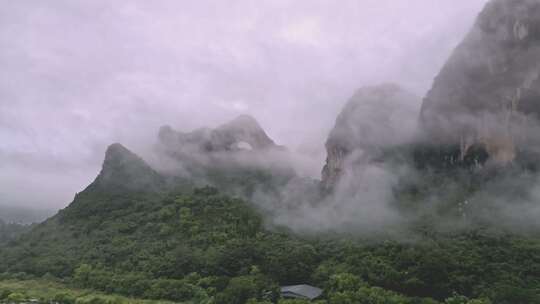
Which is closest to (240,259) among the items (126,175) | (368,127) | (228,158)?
(126,175)

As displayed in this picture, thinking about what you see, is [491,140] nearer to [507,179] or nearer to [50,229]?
[507,179]

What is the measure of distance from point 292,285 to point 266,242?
8814mm

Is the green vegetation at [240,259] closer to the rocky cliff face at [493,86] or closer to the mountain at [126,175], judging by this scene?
the mountain at [126,175]

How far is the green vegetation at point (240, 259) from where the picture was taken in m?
28.1

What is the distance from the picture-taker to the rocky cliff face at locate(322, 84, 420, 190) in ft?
208

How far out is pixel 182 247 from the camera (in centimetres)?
4119

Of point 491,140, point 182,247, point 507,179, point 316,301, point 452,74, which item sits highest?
point 452,74

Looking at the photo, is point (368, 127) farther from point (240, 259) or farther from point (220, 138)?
point (240, 259)

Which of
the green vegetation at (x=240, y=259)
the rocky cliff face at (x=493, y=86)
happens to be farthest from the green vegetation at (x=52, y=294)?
the rocky cliff face at (x=493, y=86)

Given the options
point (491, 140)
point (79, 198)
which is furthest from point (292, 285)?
point (79, 198)

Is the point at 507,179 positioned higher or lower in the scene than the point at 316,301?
higher

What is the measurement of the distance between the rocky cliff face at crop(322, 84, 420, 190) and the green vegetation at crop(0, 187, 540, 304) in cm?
1962

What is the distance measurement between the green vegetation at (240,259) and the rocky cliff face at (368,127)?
1962 centimetres

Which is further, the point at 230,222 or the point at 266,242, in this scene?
the point at 230,222
